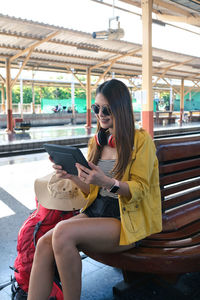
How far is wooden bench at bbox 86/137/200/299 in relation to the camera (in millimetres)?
1451

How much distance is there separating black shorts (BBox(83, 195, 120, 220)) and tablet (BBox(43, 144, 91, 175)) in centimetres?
23

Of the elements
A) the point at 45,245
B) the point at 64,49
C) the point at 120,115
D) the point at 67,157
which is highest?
the point at 64,49

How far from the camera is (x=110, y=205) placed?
156 centimetres

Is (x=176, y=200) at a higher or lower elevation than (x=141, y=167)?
lower

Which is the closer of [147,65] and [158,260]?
[158,260]

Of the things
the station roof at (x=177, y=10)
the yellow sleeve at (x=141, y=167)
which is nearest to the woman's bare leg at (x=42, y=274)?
the yellow sleeve at (x=141, y=167)

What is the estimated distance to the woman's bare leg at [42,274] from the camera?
137 centimetres

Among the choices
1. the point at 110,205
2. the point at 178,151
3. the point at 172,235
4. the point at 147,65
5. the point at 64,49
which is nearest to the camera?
the point at 110,205

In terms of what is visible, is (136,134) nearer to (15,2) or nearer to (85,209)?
(85,209)

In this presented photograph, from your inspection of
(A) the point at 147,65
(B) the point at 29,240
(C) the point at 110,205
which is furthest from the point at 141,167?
(A) the point at 147,65

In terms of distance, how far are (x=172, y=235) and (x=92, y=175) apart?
64 centimetres

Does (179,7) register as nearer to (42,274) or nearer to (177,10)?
(177,10)

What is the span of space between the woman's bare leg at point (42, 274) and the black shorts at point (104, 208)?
0.29 metres

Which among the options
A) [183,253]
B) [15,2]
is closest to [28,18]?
[15,2]
